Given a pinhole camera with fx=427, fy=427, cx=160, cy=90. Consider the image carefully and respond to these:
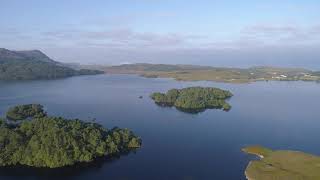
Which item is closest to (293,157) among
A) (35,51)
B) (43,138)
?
(43,138)

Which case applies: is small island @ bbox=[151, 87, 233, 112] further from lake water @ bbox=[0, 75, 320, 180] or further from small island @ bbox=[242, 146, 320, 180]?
small island @ bbox=[242, 146, 320, 180]

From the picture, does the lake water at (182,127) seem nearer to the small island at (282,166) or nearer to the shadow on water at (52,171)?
the shadow on water at (52,171)

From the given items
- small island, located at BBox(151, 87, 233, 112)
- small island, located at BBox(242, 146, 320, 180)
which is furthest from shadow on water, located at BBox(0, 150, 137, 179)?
small island, located at BBox(151, 87, 233, 112)

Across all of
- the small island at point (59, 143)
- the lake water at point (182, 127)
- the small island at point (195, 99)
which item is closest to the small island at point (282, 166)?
the lake water at point (182, 127)

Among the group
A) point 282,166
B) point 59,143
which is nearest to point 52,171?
point 59,143

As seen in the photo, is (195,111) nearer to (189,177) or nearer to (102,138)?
(102,138)

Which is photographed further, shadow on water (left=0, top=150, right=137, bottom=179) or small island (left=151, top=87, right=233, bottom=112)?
small island (left=151, top=87, right=233, bottom=112)

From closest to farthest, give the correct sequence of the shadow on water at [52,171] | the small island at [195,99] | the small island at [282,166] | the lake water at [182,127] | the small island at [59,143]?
the small island at [282,166], the shadow on water at [52,171], the lake water at [182,127], the small island at [59,143], the small island at [195,99]
